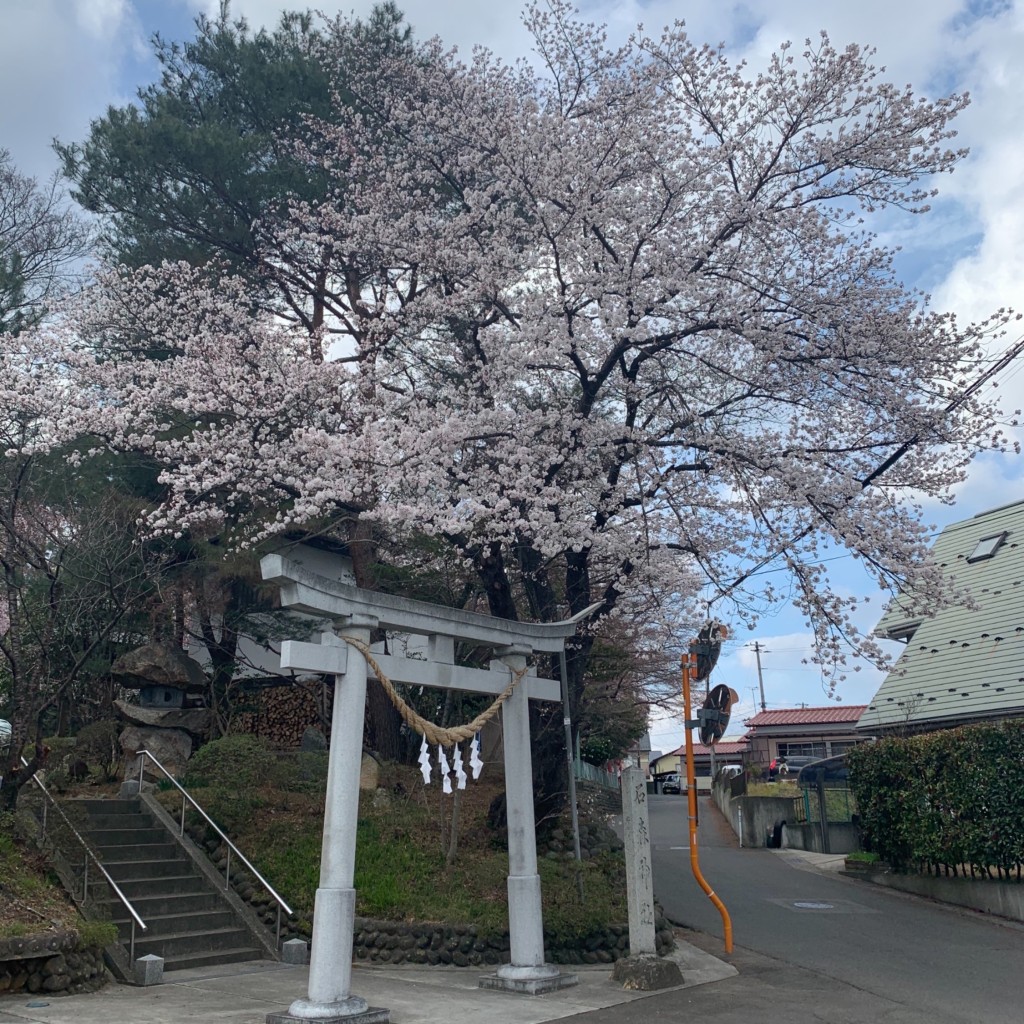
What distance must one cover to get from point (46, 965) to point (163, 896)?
237 cm

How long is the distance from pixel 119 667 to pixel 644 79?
12409 mm

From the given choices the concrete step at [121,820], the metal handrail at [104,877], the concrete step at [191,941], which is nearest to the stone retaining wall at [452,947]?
the concrete step at [191,941]

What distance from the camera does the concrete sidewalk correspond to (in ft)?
25.4

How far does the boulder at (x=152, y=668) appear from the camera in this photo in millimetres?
15719

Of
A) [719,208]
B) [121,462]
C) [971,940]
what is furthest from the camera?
[121,462]

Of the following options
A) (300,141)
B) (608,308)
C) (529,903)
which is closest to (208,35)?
(300,141)

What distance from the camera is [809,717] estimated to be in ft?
138

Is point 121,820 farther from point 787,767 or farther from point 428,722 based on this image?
point 787,767

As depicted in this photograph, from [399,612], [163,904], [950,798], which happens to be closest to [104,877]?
[163,904]

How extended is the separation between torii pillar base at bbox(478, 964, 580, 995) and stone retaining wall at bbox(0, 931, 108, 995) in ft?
12.3

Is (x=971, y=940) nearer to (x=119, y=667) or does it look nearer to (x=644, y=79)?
(x=644, y=79)

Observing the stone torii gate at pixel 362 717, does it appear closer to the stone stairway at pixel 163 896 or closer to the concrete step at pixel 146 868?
the stone stairway at pixel 163 896

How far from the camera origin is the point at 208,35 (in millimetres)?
16609

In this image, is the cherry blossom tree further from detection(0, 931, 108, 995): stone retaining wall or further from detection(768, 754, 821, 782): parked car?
detection(768, 754, 821, 782): parked car
